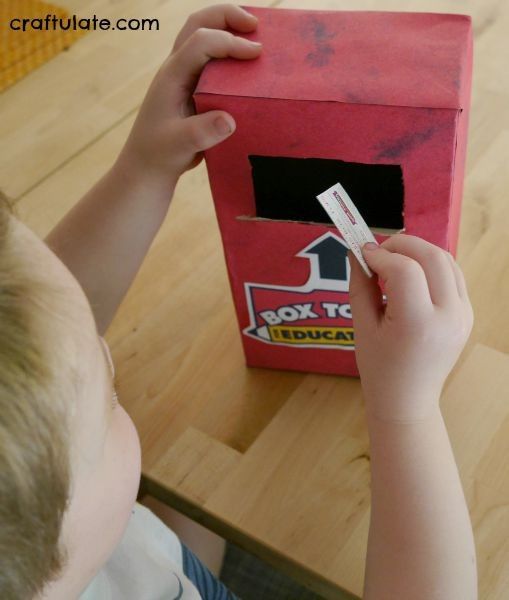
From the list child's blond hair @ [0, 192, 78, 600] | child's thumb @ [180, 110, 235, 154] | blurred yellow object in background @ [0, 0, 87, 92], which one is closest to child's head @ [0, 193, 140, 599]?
child's blond hair @ [0, 192, 78, 600]

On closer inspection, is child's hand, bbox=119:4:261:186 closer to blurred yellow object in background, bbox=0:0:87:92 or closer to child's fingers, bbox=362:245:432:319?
child's fingers, bbox=362:245:432:319

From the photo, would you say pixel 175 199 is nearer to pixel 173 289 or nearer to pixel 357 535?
pixel 173 289

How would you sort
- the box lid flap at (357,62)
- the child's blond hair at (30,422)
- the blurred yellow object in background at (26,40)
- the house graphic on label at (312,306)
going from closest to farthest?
the child's blond hair at (30,422) → the box lid flap at (357,62) → the house graphic on label at (312,306) → the blurred yellow object in background at (26,40)

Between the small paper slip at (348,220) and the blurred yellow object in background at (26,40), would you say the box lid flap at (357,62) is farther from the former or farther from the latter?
the blurred yellow object in background at (26,40)

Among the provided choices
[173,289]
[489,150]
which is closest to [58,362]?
[173,289]

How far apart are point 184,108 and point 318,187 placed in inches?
6.9

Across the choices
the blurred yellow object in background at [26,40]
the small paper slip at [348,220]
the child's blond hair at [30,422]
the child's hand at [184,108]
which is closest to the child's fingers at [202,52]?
the child's hand at [184,108]

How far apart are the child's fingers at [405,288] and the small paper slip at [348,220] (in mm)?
35

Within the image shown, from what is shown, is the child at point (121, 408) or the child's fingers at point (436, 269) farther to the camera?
the child's fingers at point (436, 269)

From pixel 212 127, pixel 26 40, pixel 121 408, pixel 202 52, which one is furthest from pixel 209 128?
pixel 26 40

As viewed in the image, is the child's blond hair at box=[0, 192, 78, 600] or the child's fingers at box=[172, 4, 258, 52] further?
the child's fingers at box=[172, 4, 258, 52]

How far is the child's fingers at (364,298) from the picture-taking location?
1.82ft

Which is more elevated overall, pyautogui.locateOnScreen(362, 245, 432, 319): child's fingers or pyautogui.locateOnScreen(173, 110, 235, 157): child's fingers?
pyautogui.locateOnScreen(173, 110, 235, 157): child's fingers

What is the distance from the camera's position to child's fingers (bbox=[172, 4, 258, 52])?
0.59 meters
